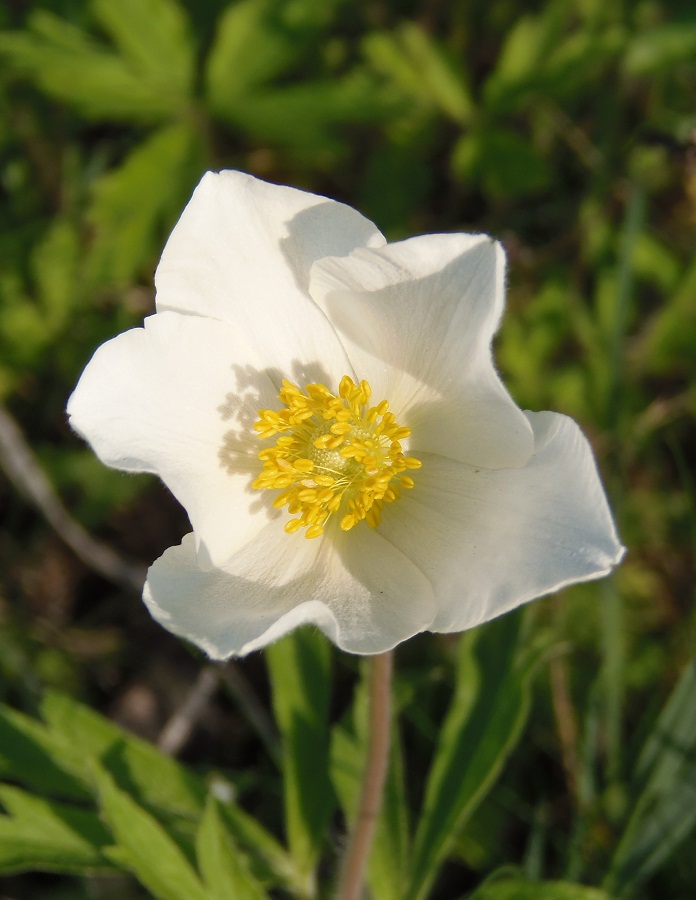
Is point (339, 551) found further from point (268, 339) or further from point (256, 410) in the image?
point (268, 339)

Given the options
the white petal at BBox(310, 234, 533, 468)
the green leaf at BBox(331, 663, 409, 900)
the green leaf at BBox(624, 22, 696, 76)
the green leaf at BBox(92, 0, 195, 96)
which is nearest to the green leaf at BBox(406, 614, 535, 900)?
the green leaf at BBox(331, 663, 409, 900)

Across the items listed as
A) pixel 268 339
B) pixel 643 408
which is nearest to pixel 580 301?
pixel 643 408

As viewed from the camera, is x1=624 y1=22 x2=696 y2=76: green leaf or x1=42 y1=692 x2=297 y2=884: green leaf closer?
x1=42 y1=692 x2=297 y2=884: green leaf

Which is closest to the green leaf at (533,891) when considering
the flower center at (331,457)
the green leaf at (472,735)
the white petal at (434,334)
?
the green leaf at (472,735)

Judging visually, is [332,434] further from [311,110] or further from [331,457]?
[311,110]

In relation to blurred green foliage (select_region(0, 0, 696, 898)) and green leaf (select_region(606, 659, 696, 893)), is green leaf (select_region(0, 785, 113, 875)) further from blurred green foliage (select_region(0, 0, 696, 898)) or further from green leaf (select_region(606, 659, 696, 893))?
green leaf (select_region(606, 659, 696, 893))
